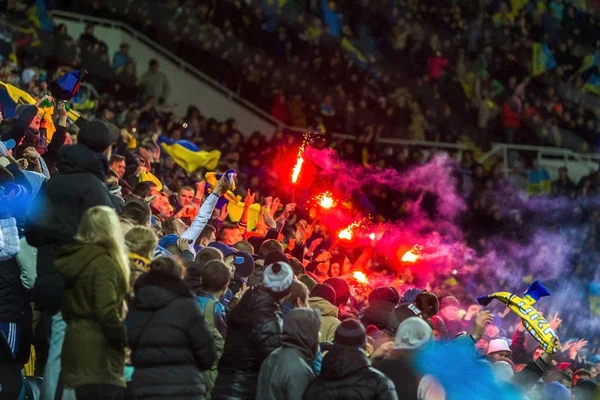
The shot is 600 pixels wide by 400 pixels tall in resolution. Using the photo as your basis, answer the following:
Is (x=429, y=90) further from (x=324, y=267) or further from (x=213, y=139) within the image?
(x=324, y=267)

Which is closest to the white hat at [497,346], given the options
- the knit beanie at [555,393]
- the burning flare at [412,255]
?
the knit beanie at [555,393]

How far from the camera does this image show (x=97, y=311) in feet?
20.7

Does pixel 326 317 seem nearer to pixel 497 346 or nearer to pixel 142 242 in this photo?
pixel 142 242

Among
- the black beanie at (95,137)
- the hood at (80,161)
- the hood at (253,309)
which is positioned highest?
the black beanie at (95,137)

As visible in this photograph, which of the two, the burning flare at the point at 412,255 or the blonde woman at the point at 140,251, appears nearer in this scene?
the blonde woman at the point at 140,251

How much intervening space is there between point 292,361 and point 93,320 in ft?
3.84

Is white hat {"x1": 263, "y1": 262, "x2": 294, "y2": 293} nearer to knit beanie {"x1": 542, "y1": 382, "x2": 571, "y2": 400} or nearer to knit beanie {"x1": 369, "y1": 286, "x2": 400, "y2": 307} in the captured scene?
knit beanie {"x1": 369, "y1": 286, "x2": 400, "y2": 307}

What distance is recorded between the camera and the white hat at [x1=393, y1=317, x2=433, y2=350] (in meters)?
6.89

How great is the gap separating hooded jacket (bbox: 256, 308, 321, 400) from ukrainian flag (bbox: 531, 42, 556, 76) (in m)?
14.7

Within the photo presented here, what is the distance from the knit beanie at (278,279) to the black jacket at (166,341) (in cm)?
79

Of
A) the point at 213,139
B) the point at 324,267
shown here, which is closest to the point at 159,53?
the point at 213,139

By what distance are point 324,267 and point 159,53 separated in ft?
34.4

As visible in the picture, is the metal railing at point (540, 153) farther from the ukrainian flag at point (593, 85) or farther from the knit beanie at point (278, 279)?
the knit beanie at point (278, 279)

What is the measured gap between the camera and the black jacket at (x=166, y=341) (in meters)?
6.36
